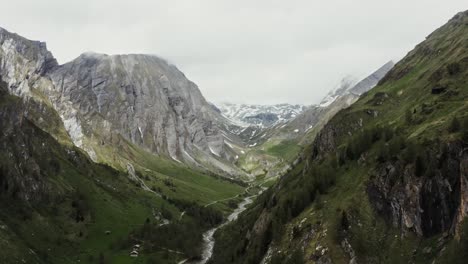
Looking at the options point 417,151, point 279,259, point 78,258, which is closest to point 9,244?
point 78,258

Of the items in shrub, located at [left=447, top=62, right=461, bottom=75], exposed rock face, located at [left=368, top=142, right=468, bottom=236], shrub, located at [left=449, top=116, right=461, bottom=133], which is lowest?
exposed rock face, located at [left=368, top=142, right=468, bottom=236]

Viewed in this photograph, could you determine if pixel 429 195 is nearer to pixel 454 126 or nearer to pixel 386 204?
pixel 386 204

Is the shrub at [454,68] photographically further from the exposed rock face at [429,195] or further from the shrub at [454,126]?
the exposed rock face at [429,195]

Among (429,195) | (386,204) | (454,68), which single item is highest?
(454,68)

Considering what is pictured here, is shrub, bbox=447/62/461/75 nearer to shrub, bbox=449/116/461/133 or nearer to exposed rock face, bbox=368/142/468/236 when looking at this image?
shrub, bbox=449/116/461/133

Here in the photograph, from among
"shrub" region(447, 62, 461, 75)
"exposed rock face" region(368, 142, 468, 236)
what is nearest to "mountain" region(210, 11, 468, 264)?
"exposed rock face" region(368, 142, 468, 236)

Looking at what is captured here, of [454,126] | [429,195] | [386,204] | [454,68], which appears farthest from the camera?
[454,68]

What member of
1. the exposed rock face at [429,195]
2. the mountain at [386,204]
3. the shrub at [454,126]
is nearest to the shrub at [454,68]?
the mountain at [386,204]

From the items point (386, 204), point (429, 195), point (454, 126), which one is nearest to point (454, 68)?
point (454, 126)

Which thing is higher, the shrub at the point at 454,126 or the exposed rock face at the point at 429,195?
the shrub at the point at 454,126

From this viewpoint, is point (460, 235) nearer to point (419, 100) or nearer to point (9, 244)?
point (419, 100)

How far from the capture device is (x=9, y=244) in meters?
127

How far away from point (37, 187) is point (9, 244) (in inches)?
2285

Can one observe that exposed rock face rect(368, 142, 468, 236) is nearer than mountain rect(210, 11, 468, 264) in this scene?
Yes
